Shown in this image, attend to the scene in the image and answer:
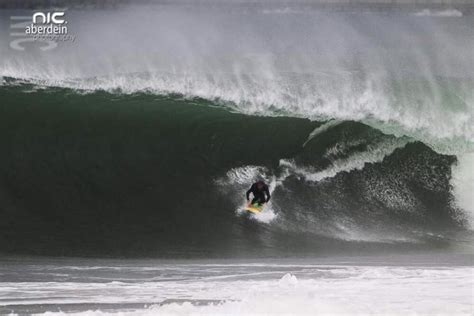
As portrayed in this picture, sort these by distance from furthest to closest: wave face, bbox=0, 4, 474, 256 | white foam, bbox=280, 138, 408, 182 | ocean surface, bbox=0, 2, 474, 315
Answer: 1. white foam, bbox=280, 138, 408, 182
2. wave face, bbox=0, 4, 474, 256
3. ocean surface, bbox=0, 2, 474, 315

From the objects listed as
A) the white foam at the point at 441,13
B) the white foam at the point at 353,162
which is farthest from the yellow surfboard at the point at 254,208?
the white foam at the point at 441,13

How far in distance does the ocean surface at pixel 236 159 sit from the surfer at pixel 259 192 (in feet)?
1.32

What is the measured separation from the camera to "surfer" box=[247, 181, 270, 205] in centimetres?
862

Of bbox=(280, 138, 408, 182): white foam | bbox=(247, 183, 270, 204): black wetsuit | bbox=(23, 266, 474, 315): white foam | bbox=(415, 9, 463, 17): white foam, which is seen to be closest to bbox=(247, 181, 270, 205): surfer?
bbox=(247, 183, 270, 204): black wetsuit

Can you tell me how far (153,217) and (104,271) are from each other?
1.09 metres

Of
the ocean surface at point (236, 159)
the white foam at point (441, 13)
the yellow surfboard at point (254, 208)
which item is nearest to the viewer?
the ocean surface at point (236, 159)

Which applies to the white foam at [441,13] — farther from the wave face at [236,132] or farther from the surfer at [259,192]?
the surfer at [259,192]

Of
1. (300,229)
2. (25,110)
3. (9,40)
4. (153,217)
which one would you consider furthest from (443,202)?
(9,40)

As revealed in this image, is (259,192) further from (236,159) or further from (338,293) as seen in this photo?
(338,293)

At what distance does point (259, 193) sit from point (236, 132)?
4.36 feet

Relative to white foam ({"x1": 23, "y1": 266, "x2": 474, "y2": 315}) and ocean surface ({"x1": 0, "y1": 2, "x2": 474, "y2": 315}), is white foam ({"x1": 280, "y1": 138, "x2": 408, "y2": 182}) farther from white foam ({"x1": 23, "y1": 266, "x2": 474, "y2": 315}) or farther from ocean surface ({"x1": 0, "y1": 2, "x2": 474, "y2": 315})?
white foam ({"x1": 23, "y1": 266, "x2": 474, "y2": 315})

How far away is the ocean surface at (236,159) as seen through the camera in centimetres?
813

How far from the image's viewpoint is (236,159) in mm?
9359

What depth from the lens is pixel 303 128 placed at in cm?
964
